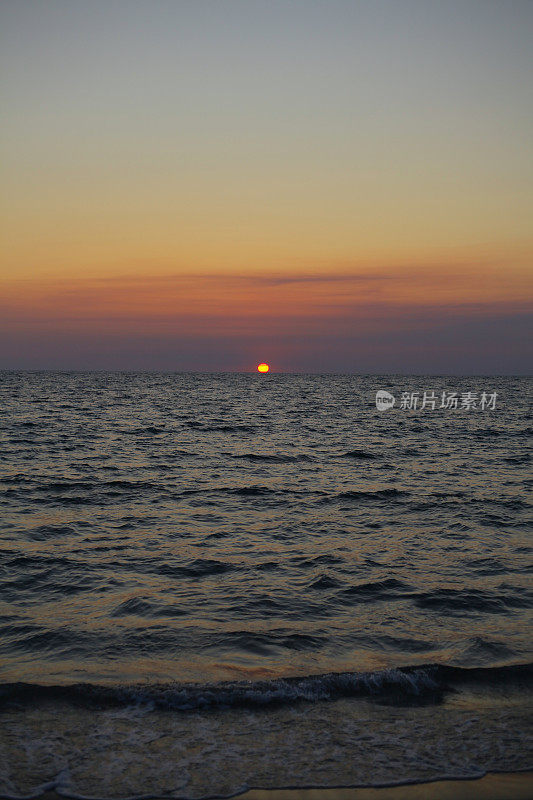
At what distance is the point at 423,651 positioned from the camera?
27.3ft

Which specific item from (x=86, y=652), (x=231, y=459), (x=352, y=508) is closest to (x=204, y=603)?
(x=86, y=652)

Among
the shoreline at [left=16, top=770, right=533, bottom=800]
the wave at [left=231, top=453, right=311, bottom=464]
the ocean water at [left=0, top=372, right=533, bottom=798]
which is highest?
the shoreline at [left=16, top=770, right=533, bottom=800]

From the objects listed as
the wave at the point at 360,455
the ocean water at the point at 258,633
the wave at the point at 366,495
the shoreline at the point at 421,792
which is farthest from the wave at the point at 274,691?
the wave at the point at 360,455

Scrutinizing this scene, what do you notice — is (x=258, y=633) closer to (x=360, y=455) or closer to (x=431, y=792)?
(x=431, y=792)

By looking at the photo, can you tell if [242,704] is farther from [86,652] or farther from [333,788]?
[86,652]

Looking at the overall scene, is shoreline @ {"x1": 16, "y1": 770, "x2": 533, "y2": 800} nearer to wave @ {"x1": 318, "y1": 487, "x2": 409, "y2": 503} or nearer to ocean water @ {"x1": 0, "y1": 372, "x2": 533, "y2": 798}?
ocean water @ {"x1": 0, "y1": 372, "x2": 533, "y2": 798}

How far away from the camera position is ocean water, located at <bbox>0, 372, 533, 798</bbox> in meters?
5.89

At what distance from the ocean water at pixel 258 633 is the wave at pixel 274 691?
0.03 metres

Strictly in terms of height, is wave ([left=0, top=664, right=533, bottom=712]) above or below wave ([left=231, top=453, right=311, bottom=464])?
above

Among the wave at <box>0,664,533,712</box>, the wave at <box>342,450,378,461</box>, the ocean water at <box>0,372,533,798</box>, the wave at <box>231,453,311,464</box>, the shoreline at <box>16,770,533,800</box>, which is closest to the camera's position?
the shoreline at <box>16,770,533,800</box>

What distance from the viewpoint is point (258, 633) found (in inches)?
351

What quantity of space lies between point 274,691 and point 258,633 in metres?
1.76

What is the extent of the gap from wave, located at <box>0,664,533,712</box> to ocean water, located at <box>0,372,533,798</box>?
0.03 m

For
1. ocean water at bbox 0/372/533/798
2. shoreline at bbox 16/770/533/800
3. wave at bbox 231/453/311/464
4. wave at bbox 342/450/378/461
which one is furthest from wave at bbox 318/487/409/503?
shoreline at bbox 16/770/533/800
